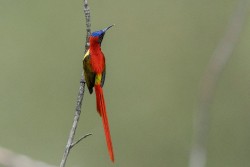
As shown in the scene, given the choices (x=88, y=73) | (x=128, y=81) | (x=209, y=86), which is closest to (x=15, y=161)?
(x=88, y=73)

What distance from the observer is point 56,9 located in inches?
195

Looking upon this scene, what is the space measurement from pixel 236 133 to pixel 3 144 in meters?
1.43

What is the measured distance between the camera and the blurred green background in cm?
441

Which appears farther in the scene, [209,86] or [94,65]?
[94,65]

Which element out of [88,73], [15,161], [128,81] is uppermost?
[88,73]

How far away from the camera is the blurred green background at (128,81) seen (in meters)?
4.41

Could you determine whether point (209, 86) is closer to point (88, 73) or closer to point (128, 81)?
point (88, 73)

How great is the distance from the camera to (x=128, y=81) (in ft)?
15.7

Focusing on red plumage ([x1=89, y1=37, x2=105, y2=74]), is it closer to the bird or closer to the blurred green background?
the bird

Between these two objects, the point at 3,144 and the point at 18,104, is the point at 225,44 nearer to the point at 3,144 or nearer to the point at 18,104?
the point at 3,144

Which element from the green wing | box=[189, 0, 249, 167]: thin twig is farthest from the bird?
box=[189, 0, 249, 167]: thin twig

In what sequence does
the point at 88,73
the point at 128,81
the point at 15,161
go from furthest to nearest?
the point at 128,81
the point at 88,73
the point at 15,161

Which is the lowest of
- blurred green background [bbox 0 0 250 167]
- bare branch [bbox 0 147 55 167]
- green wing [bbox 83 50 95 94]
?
blurred green background [bbox 0 0 250 167]

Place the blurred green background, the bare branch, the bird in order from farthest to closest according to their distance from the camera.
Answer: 1. the blurred green background
2. the bird
3. the bare branch
